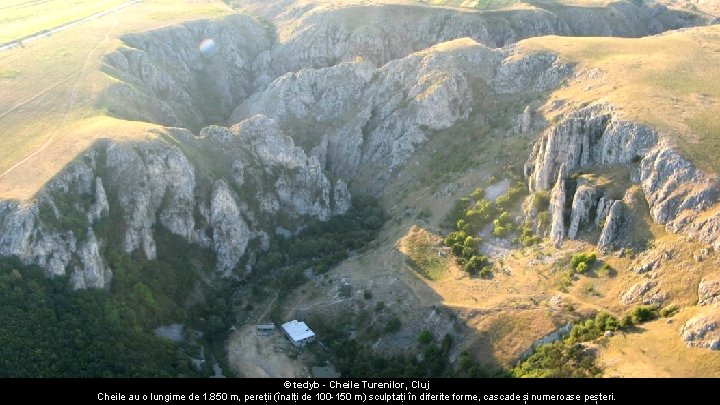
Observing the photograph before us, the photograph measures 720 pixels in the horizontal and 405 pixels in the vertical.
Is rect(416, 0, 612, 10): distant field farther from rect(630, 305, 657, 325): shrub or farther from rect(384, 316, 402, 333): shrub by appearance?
rect(630, 305, 657, 325): shrub

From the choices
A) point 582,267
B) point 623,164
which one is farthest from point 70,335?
point 623,164

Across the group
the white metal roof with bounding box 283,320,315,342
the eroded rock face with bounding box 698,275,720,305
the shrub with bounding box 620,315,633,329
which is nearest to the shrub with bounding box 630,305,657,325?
the shrub with bounding box 620,315,633,329

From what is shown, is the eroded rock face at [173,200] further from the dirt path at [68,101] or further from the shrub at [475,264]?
the shrub at [475,264]

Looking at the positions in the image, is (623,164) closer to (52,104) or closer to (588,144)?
(588,144)

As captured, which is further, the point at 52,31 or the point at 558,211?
the point at 52,31

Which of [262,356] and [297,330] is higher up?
[297,330]

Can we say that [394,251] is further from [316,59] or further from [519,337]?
[316,59]

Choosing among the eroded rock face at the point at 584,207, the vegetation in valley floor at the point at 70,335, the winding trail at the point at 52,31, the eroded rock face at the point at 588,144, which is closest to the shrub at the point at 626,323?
the eroded rock face at the point at 584,207
